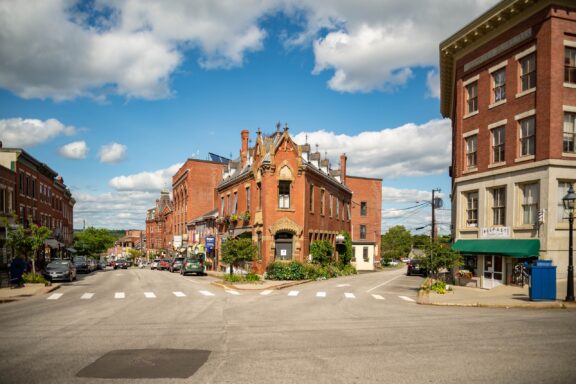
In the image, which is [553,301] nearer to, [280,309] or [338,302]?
[338,302]

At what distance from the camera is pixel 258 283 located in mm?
30281

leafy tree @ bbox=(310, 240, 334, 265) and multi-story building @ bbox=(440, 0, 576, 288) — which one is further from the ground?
multi-story building @ bbox=(440, 0, 576, 288)

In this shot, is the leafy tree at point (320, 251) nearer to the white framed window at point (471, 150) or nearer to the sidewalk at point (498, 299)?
the white framed window at point (471, 150)

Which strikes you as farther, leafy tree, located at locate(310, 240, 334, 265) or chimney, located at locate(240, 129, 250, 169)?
chimney, located at locate(240, 129, 250, 169)

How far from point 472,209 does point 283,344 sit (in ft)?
67.4

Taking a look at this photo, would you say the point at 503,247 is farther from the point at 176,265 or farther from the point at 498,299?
the point at 176,265

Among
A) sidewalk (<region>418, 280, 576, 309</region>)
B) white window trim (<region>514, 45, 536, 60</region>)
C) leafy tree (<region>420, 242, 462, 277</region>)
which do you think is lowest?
sidewalk (<region>418, 280, 576, 309</region>)

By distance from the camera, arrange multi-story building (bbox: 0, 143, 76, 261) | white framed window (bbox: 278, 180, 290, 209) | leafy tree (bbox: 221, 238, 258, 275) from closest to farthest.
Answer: leafy tree (bbox: 221, 238, 258, 275) < white framed window (bbox: 278, 180, 290, 209) < multi-story building (bbox: 0, 143, 76, 261)

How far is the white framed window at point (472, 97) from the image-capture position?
28234 mm

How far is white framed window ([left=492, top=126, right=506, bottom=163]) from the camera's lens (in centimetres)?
2570

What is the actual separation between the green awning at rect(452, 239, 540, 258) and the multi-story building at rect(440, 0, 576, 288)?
0.17 ft

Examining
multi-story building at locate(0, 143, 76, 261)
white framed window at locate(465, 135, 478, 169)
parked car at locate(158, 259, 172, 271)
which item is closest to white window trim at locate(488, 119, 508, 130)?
white framed window at locate(465, 135, 478, 169)

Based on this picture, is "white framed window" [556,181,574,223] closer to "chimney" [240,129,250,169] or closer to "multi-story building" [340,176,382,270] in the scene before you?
"chimney" [240,129,250,169]

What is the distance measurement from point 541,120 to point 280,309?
49.6 feet
